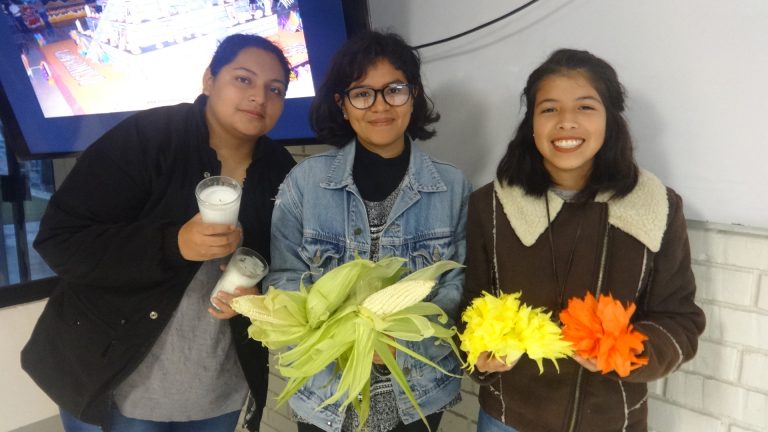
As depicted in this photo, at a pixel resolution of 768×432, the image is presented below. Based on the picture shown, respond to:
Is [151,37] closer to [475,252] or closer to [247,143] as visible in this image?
[247,143]

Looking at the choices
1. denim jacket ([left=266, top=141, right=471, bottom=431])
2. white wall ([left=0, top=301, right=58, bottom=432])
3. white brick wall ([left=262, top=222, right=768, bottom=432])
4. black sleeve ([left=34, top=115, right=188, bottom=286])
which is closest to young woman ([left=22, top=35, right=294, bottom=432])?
black sleeve ([left=34, top=115, right=188, bottom=286])

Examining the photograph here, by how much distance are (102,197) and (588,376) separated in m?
1.37

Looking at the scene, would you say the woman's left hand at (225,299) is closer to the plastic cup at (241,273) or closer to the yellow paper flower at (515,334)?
the plastic cup at (241,273)

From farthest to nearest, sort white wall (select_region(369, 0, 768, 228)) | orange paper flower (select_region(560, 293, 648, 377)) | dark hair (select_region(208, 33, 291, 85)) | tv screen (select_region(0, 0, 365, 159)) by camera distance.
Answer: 1. tv screen (select_region(0, 0, 365, 159))
2. dark hair (select_region(208, 33, 291, 85))
3. white wall (select_region(369, 0, 768, 228))
4. orange paper flower (select_region(560, 293, 648, 377))

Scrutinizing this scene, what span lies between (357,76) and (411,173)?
0.32m

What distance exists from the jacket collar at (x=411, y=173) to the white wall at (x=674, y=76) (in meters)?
0.40

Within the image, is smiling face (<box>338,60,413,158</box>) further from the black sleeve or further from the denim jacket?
the black sleeve

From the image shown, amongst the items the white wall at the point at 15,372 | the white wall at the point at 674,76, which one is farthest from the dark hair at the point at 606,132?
the white wall at the point at 15,372

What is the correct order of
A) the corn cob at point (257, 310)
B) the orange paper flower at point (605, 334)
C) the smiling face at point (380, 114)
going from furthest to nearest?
1. the smiling face at point (380, 114)
2. the corn cob at point (257, 310)
3. the orange paper flower at point (605, 334)

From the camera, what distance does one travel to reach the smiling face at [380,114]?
131 cm

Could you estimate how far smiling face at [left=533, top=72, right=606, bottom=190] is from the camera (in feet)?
3.70

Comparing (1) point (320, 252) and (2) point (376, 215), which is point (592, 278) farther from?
(1) point (320, 252)

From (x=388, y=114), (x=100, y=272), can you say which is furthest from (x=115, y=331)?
(x=388, y=114)

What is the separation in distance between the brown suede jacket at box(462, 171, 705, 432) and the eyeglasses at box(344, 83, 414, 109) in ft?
1.23
